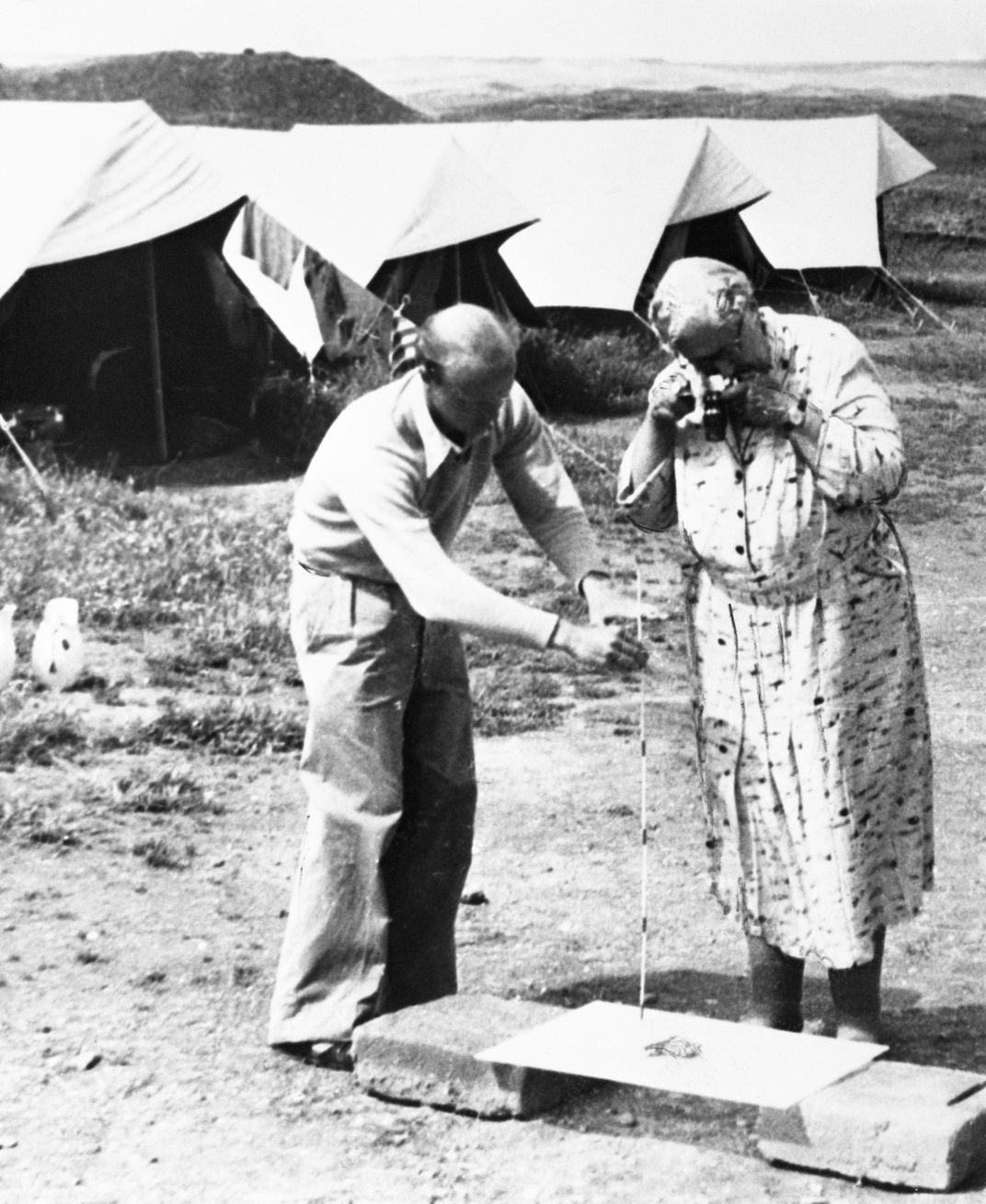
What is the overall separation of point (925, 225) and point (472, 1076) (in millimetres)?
6478

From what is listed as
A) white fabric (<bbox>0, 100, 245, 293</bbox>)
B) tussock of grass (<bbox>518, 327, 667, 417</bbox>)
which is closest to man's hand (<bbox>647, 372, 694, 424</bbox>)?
white fabric (<bbox>0, 100, 245, 293</bbox>)

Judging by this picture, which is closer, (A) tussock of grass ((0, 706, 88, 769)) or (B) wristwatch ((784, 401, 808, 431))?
(B) wristwatch ((784, 401, 808, 431))

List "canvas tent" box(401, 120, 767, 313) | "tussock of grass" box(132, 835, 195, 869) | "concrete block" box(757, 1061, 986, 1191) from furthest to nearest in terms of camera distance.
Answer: "canvas tent" box(401, 120, 767, 313) → "tussock of grass" box(132, 835, 195, 869) → "concrete block" box(757, 1061, 986, 1191)

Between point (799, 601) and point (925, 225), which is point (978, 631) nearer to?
point (925, 225)

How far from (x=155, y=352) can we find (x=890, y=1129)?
278 inches

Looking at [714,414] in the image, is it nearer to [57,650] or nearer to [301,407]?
[57,650]

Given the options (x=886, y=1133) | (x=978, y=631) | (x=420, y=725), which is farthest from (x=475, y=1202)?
(x=978, y=631)

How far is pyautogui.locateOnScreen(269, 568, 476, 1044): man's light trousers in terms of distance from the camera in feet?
10.5

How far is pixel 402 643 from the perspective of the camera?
322 centimetres

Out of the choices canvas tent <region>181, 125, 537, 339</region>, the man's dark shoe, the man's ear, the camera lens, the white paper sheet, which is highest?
canvas tent <region>181, 125, 537, 339</region>

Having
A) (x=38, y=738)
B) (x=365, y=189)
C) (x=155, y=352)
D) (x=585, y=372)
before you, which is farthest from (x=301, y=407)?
(x=38, y=738)

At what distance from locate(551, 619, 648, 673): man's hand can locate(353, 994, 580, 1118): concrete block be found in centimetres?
65

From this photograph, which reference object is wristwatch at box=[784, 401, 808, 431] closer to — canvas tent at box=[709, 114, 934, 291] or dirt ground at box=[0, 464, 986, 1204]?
dirt ground at box=[0, 464, 986, 1204]

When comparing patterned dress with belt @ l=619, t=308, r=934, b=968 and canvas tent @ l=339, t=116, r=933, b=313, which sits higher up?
canvas tent @ l=339, t=116, r=933, b=313
